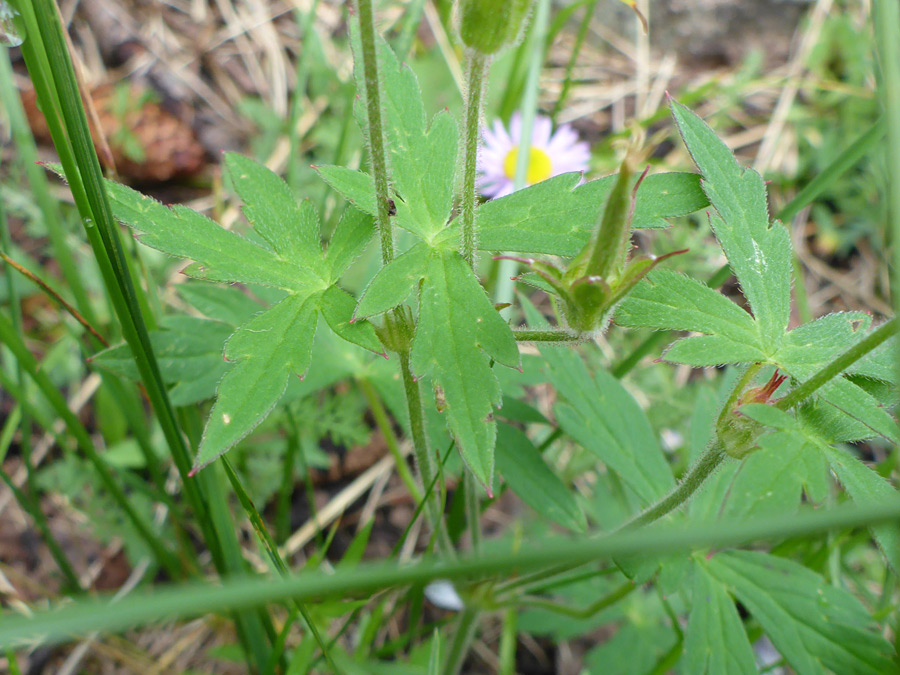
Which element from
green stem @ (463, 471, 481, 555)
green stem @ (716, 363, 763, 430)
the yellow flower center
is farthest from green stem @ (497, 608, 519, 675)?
the yellow flower center

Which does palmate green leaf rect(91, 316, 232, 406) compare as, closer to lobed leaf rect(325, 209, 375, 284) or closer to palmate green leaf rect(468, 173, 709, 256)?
lobed leaf rect(325, 209, 375, 284)

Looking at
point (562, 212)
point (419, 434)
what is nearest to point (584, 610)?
point (419, 434)

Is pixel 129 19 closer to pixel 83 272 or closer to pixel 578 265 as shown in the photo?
pixel 83 272

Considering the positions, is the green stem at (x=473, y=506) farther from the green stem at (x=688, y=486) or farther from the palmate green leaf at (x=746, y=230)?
the palmate green leaf at (x=746, y=230)

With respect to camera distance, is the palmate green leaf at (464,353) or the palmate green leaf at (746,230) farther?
the palmate green leaf at (746,230)

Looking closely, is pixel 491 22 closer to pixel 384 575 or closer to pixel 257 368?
pixel 257 368

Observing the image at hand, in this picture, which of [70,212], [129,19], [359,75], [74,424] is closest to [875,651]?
[359,75]

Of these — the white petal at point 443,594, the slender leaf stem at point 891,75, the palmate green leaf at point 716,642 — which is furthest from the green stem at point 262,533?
the slender leaf stem at point 891,75
